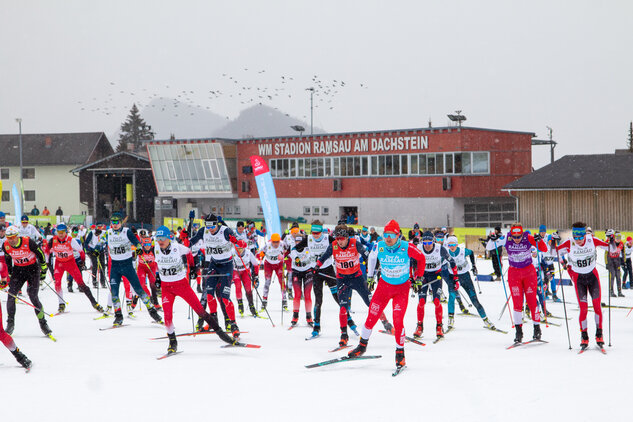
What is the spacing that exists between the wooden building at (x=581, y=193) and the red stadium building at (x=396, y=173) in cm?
678

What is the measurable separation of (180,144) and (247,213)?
8.41 meters

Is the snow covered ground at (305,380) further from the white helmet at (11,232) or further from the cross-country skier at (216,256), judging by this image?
the white helmet at (11,232)

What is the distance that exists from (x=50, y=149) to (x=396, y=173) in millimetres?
42578

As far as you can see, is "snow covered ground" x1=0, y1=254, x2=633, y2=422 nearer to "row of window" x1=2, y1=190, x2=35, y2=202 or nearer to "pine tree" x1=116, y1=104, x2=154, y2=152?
"row of window" x1=2, y1=190, x2=35, y2=202

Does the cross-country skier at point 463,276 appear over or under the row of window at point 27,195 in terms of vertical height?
under

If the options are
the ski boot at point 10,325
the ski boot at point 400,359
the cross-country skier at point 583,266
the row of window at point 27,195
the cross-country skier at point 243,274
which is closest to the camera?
the ski boot at point 400,359

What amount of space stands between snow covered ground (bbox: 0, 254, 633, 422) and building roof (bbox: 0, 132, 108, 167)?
64641mm

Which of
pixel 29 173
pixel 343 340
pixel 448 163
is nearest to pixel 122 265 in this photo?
pixel 343 340

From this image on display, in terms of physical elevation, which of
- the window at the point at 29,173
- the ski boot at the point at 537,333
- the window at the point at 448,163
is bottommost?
the ski boot at the point at 537,333

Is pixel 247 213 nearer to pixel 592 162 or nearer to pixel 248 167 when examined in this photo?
pixel 248 167

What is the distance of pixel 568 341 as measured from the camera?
11070 mm

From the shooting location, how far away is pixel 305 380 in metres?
8.58

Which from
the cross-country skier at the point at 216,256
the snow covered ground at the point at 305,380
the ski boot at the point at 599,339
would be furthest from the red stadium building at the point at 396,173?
the ski boot at the point at 599,339

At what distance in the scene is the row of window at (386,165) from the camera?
1875 inches
